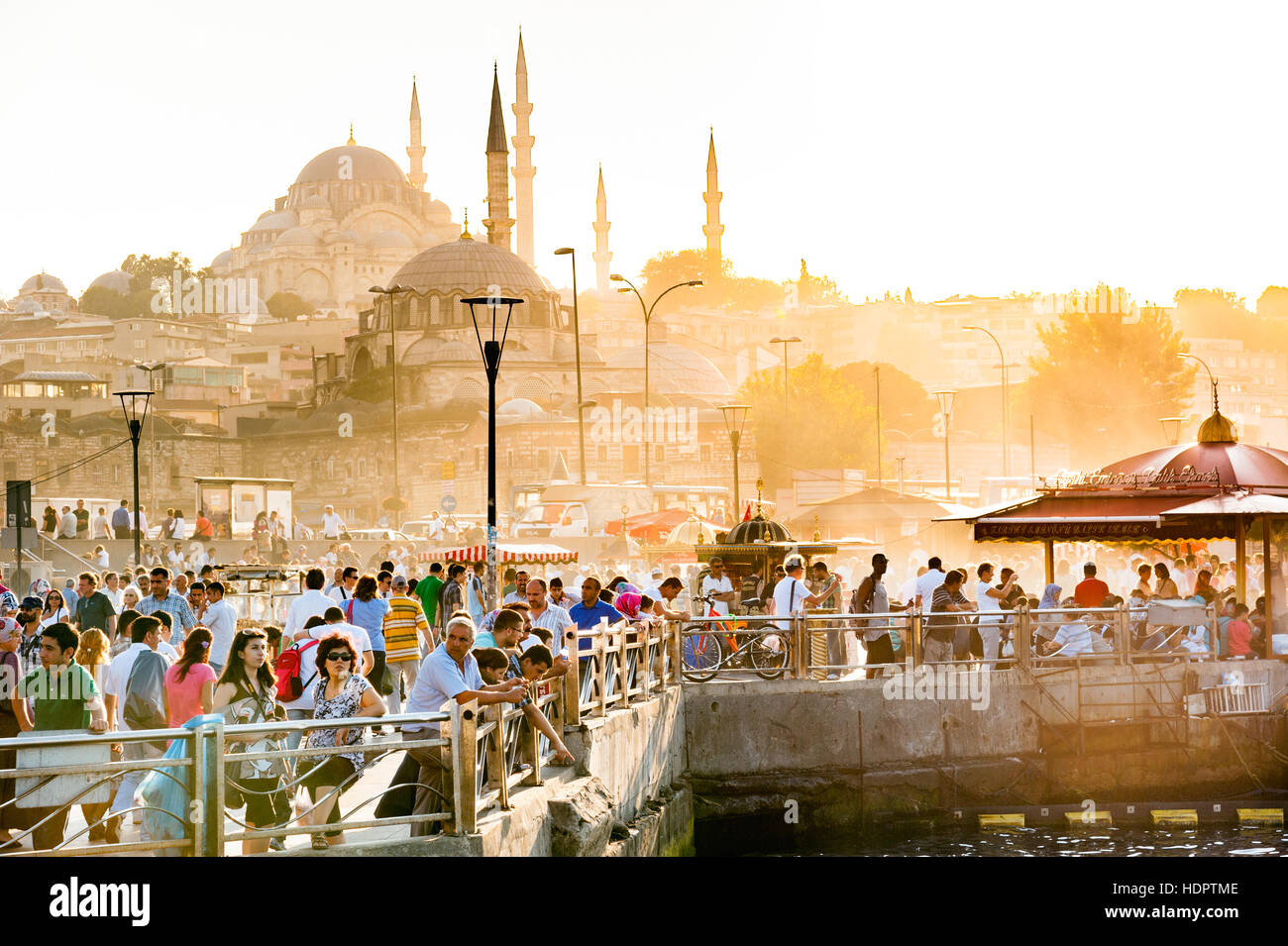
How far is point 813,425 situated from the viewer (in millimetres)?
62844

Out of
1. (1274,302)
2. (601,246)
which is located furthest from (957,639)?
(601,246)

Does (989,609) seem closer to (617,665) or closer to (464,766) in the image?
(617,665)

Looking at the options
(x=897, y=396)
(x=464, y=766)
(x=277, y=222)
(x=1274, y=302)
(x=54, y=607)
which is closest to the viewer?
(x=464, y=766)

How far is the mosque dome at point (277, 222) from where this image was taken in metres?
95.9

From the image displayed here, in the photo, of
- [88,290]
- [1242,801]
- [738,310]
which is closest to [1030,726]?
[1242,801]

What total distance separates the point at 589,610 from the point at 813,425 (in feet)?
174

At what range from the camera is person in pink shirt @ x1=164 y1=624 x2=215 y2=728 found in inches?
260

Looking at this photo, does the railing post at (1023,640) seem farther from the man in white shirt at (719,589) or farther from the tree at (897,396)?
the tree at (897,396)

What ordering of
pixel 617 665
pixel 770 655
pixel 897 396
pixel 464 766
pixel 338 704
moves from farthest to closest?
1. pixel 897 396
2. pixel 770 655
3. pixel 617 665
4. pixel 338 704
5. pixel 464 766

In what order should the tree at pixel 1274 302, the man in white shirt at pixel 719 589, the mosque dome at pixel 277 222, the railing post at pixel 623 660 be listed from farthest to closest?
the mosque dome at pixel 277 222
the tree at pixel 1274 302
the man in white shirt at pixel 719 589
the railing post at pixel 623 660

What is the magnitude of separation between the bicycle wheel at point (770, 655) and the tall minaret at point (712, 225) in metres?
54.1

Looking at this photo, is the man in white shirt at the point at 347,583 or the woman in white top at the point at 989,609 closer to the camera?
the man in white shirt at the point at 347,583

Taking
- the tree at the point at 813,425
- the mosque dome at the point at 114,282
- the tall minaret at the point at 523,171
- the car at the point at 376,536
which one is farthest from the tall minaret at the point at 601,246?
the car at the point at 376,536
